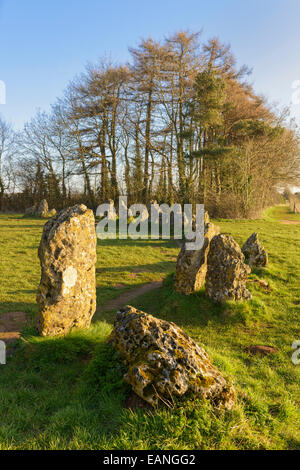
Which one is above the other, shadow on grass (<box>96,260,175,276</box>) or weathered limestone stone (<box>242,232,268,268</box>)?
weathered limestone stone (<box>242,232,268,268</box>)

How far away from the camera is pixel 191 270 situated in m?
8.42

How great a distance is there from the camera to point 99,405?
3367mm

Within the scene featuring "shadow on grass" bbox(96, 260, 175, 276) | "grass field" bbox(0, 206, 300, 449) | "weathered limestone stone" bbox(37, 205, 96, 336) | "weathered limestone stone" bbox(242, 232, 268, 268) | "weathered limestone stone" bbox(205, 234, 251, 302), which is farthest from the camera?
"shadow on grass" bbox(96, 260, 175, 276)

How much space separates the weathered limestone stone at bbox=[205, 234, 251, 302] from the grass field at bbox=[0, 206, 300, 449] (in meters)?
0.36

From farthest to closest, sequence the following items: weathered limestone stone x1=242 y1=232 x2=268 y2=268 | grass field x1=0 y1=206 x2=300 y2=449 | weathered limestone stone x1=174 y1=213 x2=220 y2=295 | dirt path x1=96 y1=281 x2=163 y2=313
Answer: weathered limestone stone x1=242 y1=232 x2=268 y2=268 < weathered limestone stone x1=174 y1=213 x2=220 y2=295 < dirt path x1=96 y1=281 x2=163 y2=313 < grass field x1=0 y1=206 x2=300 y2=449

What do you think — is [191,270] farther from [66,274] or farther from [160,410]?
[160,410]

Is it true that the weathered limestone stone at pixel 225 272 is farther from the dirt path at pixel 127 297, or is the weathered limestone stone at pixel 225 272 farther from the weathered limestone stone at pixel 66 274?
the weathered limestone stone at pixel 66 274

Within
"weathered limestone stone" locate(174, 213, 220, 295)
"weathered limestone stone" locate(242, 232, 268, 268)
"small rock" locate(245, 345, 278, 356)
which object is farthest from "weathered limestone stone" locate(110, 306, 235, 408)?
"weathered limestone stone" locate(242, 232, 268, 268)

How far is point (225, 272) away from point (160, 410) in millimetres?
5264

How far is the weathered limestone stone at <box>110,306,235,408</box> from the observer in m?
3.09

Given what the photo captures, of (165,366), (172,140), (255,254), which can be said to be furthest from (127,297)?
(172,140)

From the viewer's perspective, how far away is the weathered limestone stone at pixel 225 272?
25.4 feet

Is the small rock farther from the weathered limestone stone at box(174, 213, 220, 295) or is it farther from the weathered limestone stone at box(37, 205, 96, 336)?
the weathered limestone stone at box(37, 205, 96, 336)

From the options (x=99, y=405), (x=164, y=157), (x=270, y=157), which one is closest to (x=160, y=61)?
(x=164, y=157)
